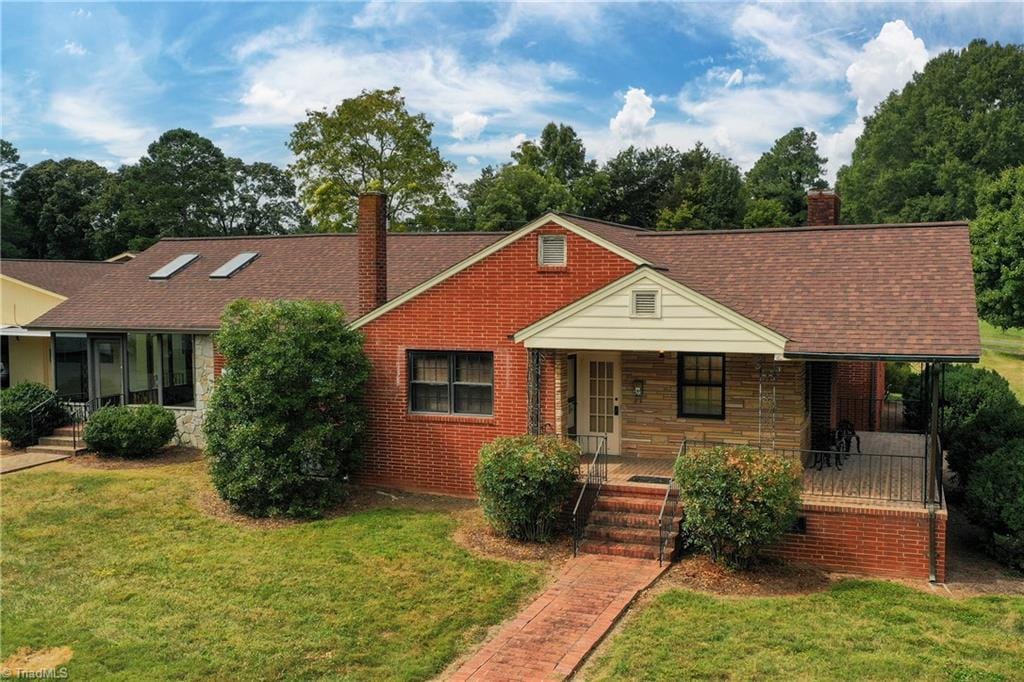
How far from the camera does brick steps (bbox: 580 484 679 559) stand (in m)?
11.8

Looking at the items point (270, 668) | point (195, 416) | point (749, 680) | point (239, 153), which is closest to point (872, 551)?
point (749, 680)

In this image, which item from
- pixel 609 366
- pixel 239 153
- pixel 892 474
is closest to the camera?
pixel 892 474

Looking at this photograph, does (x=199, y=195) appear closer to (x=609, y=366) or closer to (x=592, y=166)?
(x=592, y=166)

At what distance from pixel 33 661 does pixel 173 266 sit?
14864 mm

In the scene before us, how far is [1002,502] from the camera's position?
1133cm

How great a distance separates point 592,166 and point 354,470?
155 ft

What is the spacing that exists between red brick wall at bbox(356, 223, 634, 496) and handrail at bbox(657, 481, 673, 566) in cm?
275

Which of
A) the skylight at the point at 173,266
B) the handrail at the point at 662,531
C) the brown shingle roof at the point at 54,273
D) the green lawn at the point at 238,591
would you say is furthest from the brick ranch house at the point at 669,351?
the brown shingle roof at the point at 54,273

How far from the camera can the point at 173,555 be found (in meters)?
11.6

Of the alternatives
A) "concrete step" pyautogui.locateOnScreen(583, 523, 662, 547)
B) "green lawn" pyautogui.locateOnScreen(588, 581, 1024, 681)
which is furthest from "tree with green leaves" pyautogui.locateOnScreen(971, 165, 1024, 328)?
"concrete step" pyautogui.locateOnScreen(583, 523, 662, 547)

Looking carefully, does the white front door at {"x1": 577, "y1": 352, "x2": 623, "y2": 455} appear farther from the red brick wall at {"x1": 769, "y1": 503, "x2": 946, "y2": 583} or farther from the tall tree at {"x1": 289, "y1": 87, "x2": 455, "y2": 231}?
the tall tree at {"x1": 289, "y1": 87, "x2": 455, "y2": 231}

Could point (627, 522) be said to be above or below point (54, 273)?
below

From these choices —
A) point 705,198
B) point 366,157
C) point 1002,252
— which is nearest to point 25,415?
point 366,157

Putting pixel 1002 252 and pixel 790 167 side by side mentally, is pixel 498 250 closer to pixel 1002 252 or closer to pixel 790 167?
pixel 1002 252
